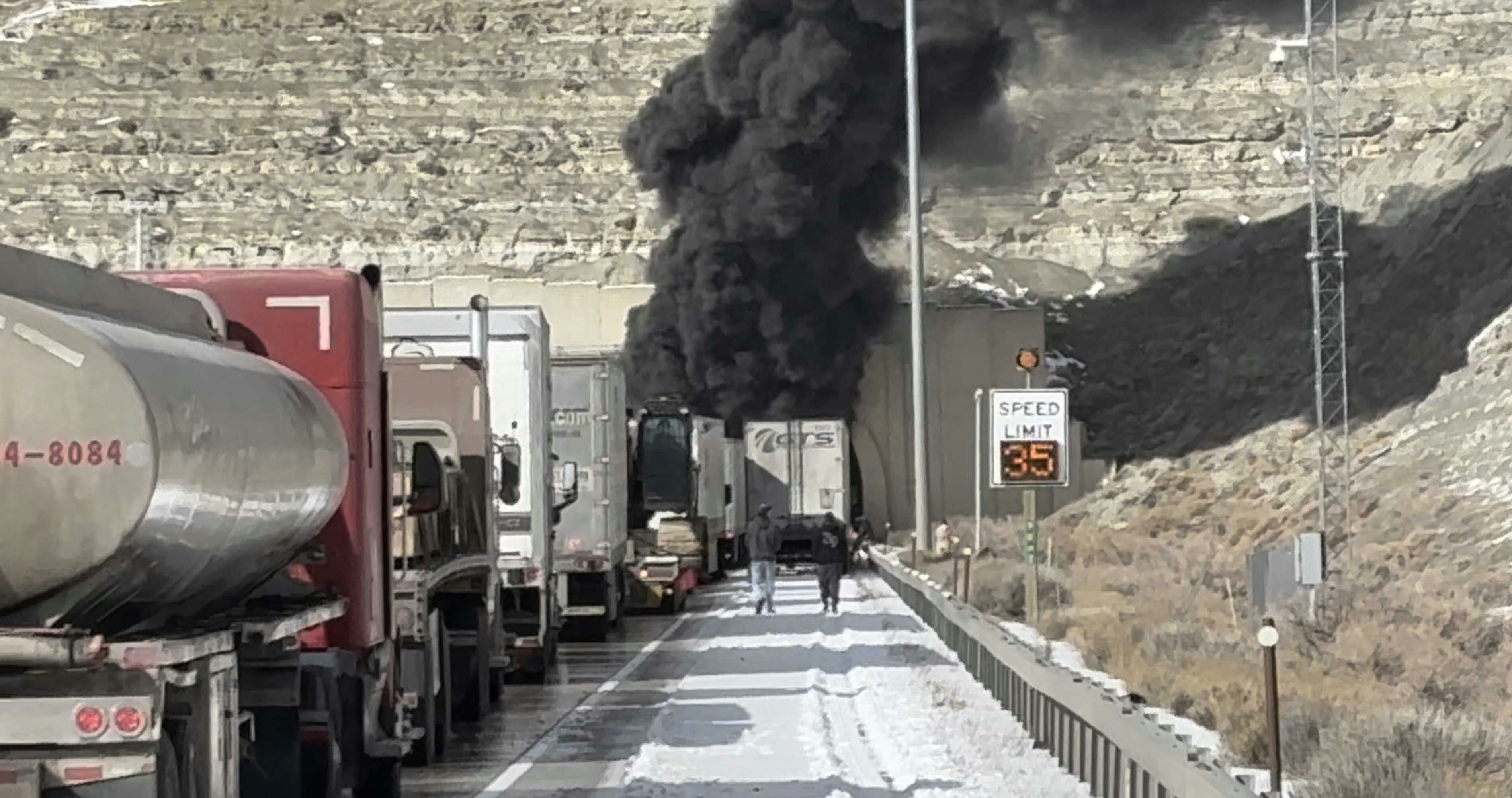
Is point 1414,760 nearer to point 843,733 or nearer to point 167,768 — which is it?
point 843,733

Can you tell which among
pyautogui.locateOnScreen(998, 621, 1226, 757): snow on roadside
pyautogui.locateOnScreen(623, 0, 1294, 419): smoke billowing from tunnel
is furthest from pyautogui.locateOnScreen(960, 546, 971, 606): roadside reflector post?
pyautogui.locateOnScreen(623, 0, 1294, 419): smoke billowing from tunnel

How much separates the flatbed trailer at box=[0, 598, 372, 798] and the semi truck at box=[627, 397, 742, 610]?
24.2 metres

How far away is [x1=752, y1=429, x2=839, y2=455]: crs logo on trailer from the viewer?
154 ft

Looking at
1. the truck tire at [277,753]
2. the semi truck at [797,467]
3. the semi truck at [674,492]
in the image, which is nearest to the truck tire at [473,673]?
the truck tire at [277,753]

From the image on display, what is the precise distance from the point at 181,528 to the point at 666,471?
1129 inches

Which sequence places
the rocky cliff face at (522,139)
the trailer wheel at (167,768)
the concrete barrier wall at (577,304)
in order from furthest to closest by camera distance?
the rocky cliff face at (522,139) → the concrete barrier wall at (577,304) → the trailer wheel at (167,768)

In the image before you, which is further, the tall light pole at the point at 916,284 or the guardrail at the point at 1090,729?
the tall light pole at the point at 916,284

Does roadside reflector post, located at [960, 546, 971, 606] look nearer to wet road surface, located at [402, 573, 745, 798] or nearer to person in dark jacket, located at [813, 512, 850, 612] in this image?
person in dark jacket, located at [813, 512, 850, 612]

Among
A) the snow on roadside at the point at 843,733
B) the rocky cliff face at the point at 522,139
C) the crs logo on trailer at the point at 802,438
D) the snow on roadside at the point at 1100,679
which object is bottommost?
the snow on roadside at the point at 843,733

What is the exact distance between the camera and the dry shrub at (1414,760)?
11.3 meters

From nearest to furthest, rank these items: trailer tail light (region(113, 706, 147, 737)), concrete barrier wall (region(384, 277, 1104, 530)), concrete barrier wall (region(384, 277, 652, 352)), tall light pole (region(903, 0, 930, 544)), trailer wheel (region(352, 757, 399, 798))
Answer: trailer tail light (region(113, 706, 147, 737))
trailer wheel (region(352, 757, 399, 798))
tall light pole (region(903, 0, 930, 544))
concrete barrier wall (region(384, 277, 1104, 530))
concrete barrier wall (region(384, 277, 652, 352))

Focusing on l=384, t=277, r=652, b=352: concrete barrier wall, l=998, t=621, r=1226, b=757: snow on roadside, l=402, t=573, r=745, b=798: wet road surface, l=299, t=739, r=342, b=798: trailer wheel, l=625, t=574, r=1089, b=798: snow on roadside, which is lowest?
l=402, t=573, r=745, b=798: wet road surface

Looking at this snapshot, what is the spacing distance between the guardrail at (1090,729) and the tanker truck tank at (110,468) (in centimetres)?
375

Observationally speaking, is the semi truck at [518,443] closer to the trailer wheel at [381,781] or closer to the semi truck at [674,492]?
the trailer wheel at [381,781]
